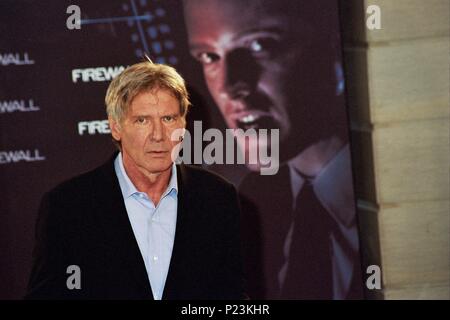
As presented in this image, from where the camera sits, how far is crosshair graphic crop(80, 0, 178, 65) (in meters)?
4.61

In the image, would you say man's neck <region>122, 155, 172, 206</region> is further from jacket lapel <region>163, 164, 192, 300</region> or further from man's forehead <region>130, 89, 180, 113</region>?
man's forehead <region>130, 89, 180, 113</region>

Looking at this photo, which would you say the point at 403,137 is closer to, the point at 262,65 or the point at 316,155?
the point at 316,155

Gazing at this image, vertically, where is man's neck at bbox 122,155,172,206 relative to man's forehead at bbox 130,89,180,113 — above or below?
below

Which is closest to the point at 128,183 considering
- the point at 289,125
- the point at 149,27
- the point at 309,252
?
the point at 149,27

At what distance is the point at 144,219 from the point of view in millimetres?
3629

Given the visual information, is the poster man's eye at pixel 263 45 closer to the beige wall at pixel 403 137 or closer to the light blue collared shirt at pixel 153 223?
the beige wall at pixel 403 137

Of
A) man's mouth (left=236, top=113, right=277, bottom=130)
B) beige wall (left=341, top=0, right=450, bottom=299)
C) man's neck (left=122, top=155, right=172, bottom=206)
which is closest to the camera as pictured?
man's neck (left=122, top=155, right=172, bottom=206)

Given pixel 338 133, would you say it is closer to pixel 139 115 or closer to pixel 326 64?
pixel 326 64

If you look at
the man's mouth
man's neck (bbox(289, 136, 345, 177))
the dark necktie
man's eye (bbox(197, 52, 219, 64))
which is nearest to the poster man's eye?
man's eye (bbox(197, 52, 219, 64))

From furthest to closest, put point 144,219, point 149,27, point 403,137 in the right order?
point 403,137 < point 149,27 < point 144,219

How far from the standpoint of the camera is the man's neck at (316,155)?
4.77m

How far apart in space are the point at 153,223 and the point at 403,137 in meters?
1.83

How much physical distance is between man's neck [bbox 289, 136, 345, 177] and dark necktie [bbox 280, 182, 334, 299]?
3.3 inches
